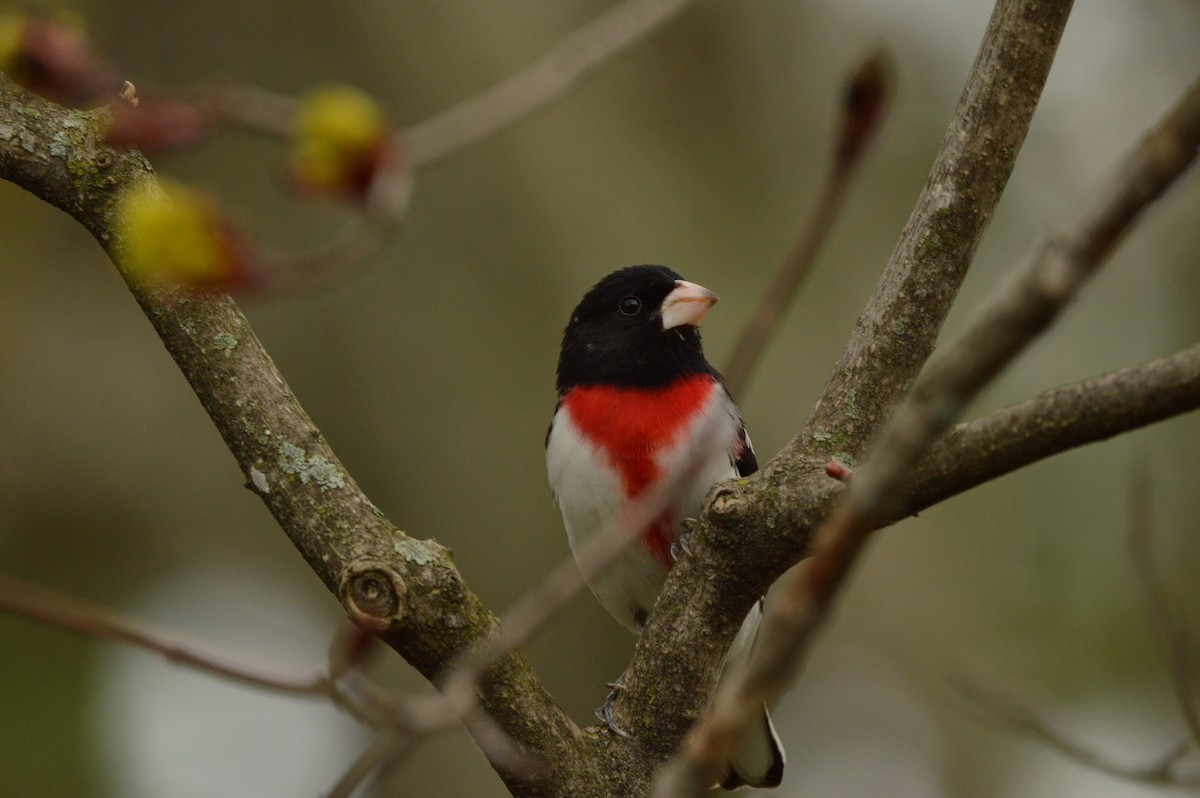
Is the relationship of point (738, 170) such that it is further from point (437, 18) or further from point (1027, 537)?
point (1027, 537)

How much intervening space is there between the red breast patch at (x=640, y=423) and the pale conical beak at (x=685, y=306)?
27 centimetres

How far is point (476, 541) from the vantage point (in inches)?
339

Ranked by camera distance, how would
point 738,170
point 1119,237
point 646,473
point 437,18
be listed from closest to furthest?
point 1119,237
point 646,473
point 437,18
point 738,170

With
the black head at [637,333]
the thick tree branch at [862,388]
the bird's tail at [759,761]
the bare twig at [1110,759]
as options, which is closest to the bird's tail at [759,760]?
the bird's tail at [759,761]

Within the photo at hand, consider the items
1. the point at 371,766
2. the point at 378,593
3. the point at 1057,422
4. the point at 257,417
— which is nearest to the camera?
the point at 371,766

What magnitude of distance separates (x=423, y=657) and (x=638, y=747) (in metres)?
0.62

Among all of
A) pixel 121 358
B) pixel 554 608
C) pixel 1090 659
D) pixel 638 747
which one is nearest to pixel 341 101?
pixel 554 608

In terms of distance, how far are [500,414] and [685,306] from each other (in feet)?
13.1

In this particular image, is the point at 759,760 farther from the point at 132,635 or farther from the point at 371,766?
the point at 132,635

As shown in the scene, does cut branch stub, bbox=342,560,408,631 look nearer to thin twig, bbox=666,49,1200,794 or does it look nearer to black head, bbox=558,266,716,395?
thin twig, bbox=666,49,1200,794

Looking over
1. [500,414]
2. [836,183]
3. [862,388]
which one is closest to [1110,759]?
[862,388]

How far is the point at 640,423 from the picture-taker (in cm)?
464

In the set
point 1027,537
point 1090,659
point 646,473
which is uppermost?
point 646,473

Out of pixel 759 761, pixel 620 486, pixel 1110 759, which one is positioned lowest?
pixel 759 761
